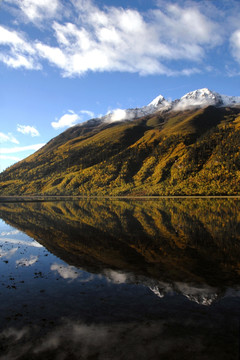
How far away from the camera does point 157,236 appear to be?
120 ft

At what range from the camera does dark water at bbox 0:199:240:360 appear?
11.1 m

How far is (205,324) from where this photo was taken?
12.7 m

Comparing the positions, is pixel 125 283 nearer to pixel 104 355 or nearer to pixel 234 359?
pixel 104 355

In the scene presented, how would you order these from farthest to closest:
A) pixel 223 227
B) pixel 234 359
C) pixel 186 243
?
pixel 223 227 < pixel 186 243 < pixel 234 359

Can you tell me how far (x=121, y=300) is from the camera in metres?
16.0

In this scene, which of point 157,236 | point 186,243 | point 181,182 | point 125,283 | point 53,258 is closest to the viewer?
point 125,283

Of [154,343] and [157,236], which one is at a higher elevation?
[154,343]

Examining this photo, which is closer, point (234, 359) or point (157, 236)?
point (234, 359)

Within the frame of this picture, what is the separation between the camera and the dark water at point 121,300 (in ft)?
36.4

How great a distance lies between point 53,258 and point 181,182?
158822 millimetres

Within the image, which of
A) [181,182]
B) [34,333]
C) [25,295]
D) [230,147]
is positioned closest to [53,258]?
[25,295]

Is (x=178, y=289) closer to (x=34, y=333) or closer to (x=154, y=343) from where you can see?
(x=154, y=343)

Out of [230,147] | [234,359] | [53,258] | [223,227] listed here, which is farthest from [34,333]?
[230,147]

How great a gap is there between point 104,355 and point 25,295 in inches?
372
